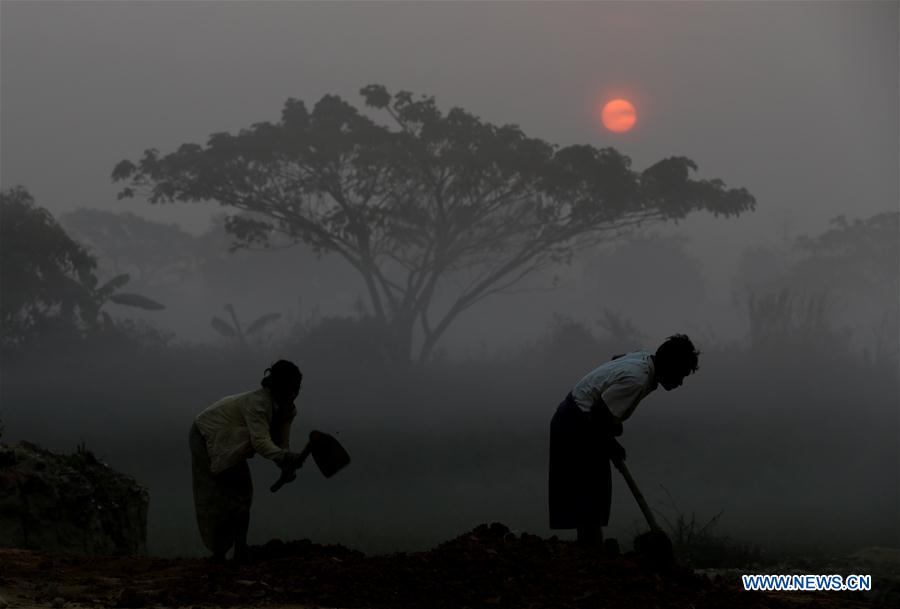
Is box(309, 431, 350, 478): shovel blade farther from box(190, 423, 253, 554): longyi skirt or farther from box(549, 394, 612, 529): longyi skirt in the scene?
box(549, 394, 612, 529): longyi skirt

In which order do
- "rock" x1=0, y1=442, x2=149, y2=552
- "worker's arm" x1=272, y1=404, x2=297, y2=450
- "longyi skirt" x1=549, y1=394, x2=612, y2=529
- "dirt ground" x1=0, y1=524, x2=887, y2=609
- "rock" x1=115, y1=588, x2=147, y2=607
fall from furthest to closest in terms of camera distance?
"rock" x1=0, y1=442, x2=149, y2=552
"worker's arm" x1=272, y1=404, x2=297, y2=450
"longyi skirt" x1=549, y1=394, x2=612, y2=529
"dirt ground" x1=0, y1=524, x2=887, y2=609
"rock" x1=115, y1=588, x2=147, y2=607

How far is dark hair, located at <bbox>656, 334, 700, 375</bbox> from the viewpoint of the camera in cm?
668

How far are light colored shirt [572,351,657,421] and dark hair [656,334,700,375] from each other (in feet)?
0.41

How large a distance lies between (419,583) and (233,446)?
1521 millimetres

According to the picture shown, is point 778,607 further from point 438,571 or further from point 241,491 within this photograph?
point 241,491

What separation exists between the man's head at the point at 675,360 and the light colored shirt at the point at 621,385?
95mm

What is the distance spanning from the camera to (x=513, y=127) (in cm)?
3006

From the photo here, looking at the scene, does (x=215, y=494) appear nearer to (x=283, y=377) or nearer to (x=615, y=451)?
(x=283, y=377)

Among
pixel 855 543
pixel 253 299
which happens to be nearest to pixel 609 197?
pixel 855 543

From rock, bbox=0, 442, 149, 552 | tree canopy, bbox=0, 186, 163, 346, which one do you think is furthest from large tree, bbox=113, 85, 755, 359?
rock, bbox=0, 442, 149, 552

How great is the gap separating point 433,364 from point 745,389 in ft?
28.8

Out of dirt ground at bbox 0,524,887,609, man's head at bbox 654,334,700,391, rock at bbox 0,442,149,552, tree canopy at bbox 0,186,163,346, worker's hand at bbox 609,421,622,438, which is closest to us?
dirt ground at bbox 0,524,887,609

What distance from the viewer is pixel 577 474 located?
6961 millimetres

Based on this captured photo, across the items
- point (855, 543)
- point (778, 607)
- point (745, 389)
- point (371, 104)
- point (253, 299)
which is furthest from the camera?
point (253, 299)
